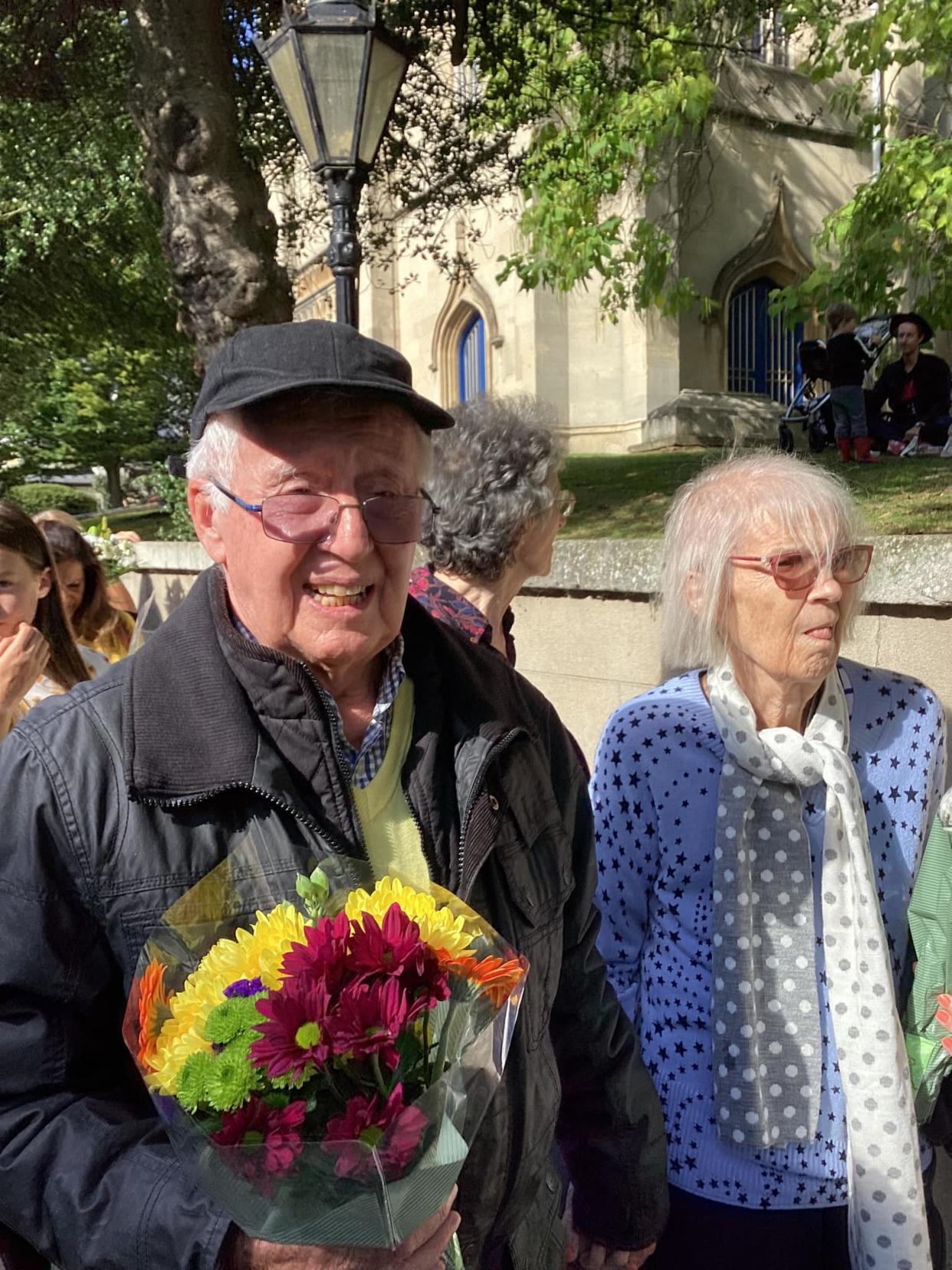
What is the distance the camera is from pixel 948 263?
7008 mm

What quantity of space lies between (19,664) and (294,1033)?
2.35m

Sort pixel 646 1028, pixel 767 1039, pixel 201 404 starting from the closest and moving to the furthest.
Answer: pixel 201 404 < pixel 767 1039 < pixel 646 1028

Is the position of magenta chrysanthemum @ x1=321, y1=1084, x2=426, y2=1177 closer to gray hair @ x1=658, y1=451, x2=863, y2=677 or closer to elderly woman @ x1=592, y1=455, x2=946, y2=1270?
elderly woman @ x1=592, y1=455, x2=946, y2=1270

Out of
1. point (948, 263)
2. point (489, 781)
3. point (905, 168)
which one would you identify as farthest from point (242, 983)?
point (948, 263)

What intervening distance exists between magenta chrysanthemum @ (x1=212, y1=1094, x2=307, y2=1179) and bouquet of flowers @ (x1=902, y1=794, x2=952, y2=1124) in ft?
5.07

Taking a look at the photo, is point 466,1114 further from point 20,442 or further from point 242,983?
point 20,442

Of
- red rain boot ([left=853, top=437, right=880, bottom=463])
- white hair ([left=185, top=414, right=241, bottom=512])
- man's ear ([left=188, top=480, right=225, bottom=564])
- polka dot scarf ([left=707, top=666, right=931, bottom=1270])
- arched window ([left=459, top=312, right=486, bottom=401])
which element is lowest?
polka dot scarf ([left=707, top=666, right=931, bottom=1270])

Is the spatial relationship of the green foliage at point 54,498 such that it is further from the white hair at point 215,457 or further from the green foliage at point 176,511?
the white hair at point 215,457

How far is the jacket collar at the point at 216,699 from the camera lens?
1425 millimetres

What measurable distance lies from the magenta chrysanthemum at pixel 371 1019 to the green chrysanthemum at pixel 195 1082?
0.15m

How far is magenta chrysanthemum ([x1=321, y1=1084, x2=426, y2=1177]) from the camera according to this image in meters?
1.08

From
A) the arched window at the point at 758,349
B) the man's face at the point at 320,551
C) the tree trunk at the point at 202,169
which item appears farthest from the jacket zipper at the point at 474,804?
the arched window at the point at 758,349

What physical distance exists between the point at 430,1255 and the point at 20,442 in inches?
1053

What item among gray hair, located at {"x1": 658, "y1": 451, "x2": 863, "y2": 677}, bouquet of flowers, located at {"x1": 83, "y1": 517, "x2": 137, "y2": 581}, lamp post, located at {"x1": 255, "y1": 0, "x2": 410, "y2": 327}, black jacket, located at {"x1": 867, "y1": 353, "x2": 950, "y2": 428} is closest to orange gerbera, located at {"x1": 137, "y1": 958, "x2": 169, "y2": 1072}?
gray hair, located at {"x1": 658, "y1": 451, "x2": 863, "y2": 677}
